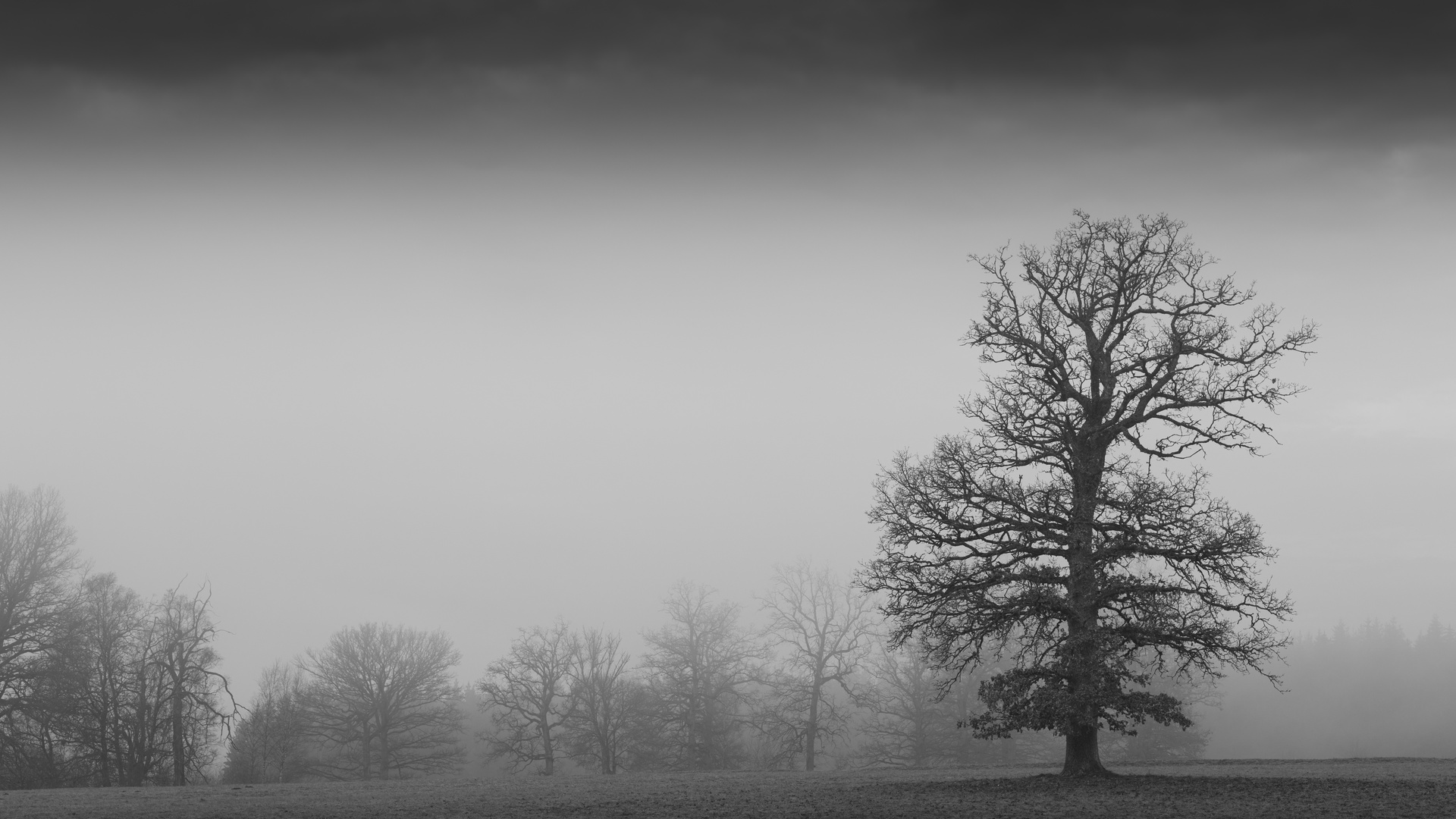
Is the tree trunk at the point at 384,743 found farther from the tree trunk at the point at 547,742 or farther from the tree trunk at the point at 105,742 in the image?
the tree trunk at the point at 105,742

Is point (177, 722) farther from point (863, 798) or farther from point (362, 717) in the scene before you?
point (863, 798)

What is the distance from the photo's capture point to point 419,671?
224ft

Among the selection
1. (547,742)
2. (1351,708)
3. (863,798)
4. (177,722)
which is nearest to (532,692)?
(547,742)

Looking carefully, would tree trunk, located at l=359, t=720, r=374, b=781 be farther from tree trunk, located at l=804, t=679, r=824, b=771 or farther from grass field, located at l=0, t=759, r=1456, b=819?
grass field, located at l=0, t=759, r=1456, b=819

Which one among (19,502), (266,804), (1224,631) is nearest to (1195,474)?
(1224,631)

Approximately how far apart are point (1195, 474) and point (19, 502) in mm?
50686

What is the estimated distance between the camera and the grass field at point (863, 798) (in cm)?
2105

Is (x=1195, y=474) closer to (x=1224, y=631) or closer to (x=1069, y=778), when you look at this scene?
(x=1224, y=631)

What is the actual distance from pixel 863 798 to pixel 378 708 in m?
49.5

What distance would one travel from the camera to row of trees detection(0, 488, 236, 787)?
44438mm

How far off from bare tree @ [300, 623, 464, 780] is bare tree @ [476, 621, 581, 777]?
14.8 feet

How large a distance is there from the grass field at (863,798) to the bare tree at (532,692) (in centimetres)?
3150

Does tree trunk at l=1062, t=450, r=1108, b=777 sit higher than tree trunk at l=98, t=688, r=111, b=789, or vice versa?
tree trunk at l=1062, t=450, r=1108, b=777

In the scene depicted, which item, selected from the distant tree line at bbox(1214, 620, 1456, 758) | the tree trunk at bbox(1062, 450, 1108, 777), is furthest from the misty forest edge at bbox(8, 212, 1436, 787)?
the distant tree line at bbox(1214, 620, 1456, 758)
